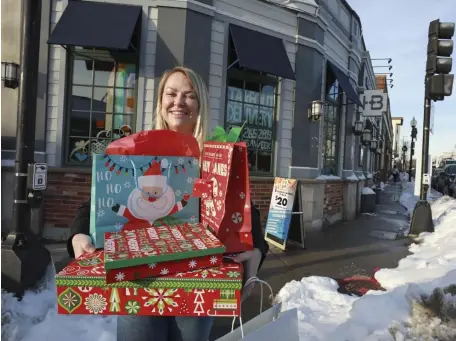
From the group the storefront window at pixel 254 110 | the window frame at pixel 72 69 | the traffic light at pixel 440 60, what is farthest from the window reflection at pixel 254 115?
→ the traffic light at pixel 440 60

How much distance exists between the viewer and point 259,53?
6730 millimetres

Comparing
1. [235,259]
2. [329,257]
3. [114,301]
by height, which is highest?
[235,259]

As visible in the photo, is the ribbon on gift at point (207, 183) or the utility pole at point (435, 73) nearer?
the ribbon on gift at point (207, 183)

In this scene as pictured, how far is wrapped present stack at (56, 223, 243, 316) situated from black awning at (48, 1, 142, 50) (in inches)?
195

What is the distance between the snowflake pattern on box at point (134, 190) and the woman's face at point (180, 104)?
222 mm

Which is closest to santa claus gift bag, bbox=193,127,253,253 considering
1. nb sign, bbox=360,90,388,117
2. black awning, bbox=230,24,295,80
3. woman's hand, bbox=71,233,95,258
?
woman's hand, bbox=71,233,95,258

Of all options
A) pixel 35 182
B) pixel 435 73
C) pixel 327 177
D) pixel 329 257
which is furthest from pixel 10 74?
pixel 435 73

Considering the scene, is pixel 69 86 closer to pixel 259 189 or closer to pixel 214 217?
pixel 259 189

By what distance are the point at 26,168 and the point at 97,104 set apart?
275 centimetres

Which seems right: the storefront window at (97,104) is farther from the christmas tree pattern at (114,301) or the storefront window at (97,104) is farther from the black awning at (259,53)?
the christmas tree pattern at (114,301)

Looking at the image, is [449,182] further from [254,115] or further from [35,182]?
[35,182]

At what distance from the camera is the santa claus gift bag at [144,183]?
133cm

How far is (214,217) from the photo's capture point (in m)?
1.34

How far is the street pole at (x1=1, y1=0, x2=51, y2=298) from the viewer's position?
12.3ft
